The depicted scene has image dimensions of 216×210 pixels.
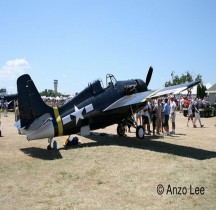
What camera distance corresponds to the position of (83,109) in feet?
42.5

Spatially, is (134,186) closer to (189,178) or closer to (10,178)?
(189,178)

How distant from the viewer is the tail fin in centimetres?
1134

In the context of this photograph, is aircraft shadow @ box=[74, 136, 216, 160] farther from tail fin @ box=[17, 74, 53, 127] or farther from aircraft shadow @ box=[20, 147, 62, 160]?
tail fin @ box=[17, 74, 53, 127]

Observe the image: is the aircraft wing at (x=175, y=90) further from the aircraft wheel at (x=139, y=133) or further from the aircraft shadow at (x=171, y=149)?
the aircraft wheel at (x=139, y=133)

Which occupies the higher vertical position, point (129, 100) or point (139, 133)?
point (129, 100)

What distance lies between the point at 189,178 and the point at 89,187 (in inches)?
100

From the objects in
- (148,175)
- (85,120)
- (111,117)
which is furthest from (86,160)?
(111,117)

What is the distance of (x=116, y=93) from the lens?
47.7ft

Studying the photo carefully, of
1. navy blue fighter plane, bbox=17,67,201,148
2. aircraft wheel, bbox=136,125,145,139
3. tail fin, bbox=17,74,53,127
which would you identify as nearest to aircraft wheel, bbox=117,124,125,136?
navy blue fighter plane, bbox=17,67,201,148

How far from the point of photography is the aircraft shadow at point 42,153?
10477 mm

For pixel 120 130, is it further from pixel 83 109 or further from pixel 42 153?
pixel 42 153

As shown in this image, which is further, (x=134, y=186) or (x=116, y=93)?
(x=116, y=93)

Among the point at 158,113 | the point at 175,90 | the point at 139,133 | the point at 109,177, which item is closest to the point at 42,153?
the point at 109,177

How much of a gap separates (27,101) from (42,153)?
202cm
